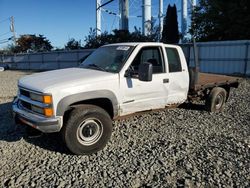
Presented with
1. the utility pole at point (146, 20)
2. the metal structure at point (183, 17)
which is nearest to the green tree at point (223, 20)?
the metal structure at point (183, 17)

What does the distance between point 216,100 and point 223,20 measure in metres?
18.5

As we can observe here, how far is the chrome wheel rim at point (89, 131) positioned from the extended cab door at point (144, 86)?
2.00 feet

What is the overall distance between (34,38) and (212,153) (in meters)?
51.1

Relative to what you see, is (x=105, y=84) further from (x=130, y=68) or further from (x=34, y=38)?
(x=34, y=38)

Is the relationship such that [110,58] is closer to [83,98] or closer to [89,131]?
[83,98]

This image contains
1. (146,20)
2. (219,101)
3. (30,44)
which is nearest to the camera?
(219,101)

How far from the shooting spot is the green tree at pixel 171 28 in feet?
103

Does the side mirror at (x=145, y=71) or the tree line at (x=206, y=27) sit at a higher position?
the tree line at (x=206, y=27)

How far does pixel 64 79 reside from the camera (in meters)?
4.61

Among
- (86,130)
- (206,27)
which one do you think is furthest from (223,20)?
(86,130)

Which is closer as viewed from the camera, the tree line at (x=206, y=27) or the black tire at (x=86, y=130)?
the black tire at (x=86, y=130)

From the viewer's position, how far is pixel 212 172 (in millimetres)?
3936

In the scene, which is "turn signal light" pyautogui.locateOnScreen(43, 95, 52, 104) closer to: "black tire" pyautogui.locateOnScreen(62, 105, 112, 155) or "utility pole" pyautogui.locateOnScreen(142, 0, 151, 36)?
"black tire" pyautogui.locateOnScreen(62, 105, 112, 155)

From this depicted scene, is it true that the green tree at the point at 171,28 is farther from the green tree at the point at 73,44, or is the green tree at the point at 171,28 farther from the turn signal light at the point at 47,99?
the turn signal light at the point at 47,99
